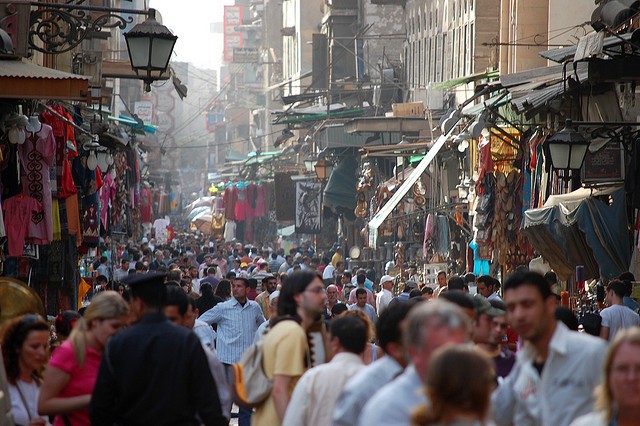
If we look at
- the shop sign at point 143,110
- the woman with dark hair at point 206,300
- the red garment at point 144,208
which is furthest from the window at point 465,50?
the shop sign at point 143,110

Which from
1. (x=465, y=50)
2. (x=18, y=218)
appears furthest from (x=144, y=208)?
(x=18, y=218)

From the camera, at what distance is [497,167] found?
74.2 ft

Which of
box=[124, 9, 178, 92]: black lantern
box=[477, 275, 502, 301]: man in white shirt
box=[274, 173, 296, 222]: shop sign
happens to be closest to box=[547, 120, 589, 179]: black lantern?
box=[477, 275, 502, 301]: man in white shirt

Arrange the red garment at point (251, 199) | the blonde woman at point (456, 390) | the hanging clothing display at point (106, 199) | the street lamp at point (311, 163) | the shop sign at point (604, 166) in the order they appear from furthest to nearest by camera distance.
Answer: the red garment at point (251, 199)
the street lamp at point (311, 163)
the hanging clothing display at point (106, 199)
the shop sign at point (604, 166)
the blonde woman at point (456, 390)

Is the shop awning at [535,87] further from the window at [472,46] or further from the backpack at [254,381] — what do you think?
the window at [472,46]

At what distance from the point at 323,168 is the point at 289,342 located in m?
34.3

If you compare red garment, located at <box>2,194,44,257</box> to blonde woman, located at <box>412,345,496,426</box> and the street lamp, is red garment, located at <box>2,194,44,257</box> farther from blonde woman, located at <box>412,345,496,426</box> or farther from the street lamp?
the street lamp

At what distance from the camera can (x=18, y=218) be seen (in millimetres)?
14844

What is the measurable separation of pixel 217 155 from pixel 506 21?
121 metres

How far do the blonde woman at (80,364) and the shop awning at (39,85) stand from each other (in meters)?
4.82

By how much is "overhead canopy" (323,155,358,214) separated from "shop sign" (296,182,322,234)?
135 inches

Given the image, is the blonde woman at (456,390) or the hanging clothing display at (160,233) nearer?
the blonde woman at (456,390)

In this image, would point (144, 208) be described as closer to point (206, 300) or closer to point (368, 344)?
point (206, 300)

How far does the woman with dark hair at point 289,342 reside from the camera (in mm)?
7152
